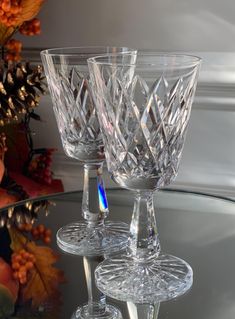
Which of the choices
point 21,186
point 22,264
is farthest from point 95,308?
point 21,186

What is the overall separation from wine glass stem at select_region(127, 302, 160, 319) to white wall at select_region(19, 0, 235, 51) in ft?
1.87

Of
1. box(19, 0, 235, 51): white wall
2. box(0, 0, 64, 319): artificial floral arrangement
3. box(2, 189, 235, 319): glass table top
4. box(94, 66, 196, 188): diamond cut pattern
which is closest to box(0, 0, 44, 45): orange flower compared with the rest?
box(0, 0, 64, 319): artificial floral arrangement

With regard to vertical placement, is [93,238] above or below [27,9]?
below

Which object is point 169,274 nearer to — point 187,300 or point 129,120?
point 187,300

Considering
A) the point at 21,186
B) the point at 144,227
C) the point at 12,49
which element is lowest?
the point at 21,186

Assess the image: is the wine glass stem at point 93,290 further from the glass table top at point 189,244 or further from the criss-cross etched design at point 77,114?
the criss-cross etched design at point 77,114

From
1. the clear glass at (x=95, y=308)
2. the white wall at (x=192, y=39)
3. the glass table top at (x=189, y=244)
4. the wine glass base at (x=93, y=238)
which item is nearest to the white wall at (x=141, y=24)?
the white wall at (x=192, y=39)

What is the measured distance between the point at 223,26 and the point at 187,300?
0.57 m

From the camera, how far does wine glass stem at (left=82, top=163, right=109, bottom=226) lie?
0.81 meters

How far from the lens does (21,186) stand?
1078mm

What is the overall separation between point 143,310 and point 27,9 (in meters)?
0.55

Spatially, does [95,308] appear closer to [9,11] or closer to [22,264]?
[22,264]

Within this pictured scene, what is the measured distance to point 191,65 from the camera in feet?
2.00

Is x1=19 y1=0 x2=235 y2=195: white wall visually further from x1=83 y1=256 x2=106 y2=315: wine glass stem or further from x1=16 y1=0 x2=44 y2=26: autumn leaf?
x1=83 y1=256 x2=106 y2=315: wine glass stem
